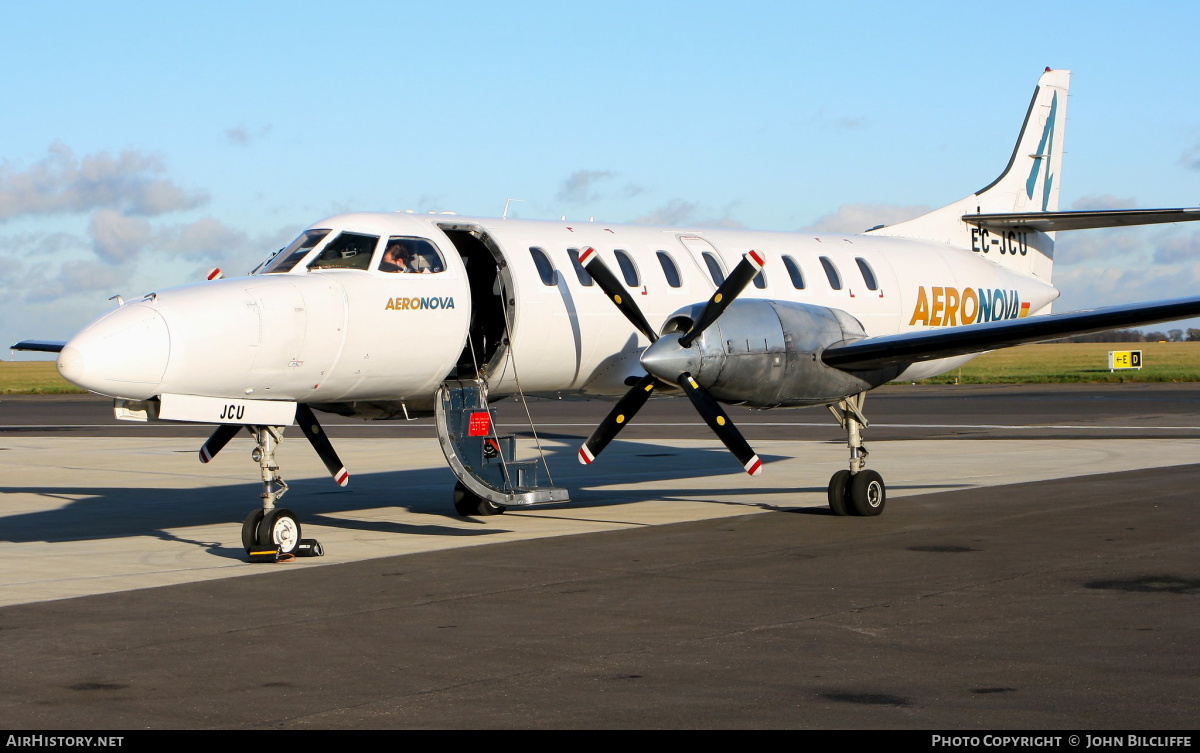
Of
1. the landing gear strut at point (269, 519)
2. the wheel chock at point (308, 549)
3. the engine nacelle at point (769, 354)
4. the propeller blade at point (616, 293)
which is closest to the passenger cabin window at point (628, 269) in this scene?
the propeller blade at point (616, 293)

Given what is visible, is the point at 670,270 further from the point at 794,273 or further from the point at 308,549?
the point at 308,549

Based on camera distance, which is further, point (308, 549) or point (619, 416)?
point (619, 416)

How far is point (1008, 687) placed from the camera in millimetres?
7066

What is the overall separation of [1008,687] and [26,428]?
1387 inches

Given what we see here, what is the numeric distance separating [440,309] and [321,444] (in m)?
2.03

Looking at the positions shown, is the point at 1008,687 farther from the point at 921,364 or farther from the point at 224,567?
the point at 921,364

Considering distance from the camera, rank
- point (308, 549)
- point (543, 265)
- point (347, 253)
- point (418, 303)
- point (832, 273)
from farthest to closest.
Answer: point (832, 273)
point (543, 265)
point (418, 303)
point (347, 253)
point (308, 549)

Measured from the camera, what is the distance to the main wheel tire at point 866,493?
1530 centimetres

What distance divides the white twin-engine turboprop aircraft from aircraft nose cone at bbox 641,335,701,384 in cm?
2

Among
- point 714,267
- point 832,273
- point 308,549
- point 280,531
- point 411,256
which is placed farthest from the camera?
point 832,273

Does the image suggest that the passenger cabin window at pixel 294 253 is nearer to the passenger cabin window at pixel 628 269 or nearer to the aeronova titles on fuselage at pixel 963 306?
the passenger cabin window at pixel 628 269

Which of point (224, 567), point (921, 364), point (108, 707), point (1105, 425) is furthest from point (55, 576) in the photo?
point (1105, 425)

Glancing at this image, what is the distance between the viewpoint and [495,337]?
15.3 meters

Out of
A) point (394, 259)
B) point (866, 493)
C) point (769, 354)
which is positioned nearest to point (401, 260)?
point (394, 259)
